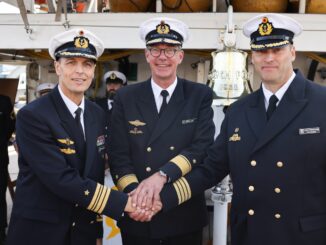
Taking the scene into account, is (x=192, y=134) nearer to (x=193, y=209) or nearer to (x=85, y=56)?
(x=193, y=209)

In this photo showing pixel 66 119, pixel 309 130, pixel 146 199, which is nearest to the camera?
pixel 309 130

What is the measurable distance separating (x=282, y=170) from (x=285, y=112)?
27 cm

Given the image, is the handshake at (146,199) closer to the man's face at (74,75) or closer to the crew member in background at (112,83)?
the man's face at (74,75)

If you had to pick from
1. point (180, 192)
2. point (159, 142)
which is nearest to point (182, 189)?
point (180, 192)

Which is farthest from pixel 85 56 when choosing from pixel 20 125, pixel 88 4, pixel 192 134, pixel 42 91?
pixel 88 4

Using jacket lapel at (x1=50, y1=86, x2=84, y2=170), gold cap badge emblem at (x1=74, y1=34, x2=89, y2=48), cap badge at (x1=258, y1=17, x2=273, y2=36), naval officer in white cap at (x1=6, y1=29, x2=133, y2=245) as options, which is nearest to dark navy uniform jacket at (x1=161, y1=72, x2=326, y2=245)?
cap badge at (x1=258, y1=17, x2=273, y2=36)

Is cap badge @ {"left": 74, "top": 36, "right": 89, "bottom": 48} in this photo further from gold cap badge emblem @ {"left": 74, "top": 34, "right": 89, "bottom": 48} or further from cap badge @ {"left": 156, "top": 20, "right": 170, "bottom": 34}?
cap badge @ {"left": 156, "top": 20, "right": 170, "bottom": 34}

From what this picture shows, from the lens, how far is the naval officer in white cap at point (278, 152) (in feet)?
6.07

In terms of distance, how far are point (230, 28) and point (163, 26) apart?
0.95 meters

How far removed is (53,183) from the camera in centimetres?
203

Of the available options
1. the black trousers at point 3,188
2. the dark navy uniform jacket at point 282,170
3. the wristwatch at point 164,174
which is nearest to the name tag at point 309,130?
the dark navy uniform jacket at point 282,170

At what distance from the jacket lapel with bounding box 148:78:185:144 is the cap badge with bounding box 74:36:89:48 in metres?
0.58

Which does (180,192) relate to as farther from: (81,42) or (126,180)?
(81,42)

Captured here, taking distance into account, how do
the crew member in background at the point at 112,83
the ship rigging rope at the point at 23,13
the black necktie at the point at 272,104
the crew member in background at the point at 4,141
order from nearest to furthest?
the black necktie at the point at 272,104
the ship rigging rope at the point at 23,13
the crew member in background at the point at 4,141
the crew member in background at the point at 112,83
